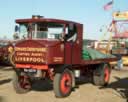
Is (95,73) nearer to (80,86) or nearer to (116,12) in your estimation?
(80,86)

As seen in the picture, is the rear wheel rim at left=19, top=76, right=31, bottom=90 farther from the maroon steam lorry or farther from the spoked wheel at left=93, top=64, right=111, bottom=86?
the spoked wheel at left=93, top=64, right=111, bottom=86

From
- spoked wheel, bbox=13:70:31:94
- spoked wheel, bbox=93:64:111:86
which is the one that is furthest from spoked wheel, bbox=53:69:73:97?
spoked wheel, bbox=93:64:111:86

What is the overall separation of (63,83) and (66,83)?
0.78 feet

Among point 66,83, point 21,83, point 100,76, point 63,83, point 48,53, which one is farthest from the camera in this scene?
point 100,76

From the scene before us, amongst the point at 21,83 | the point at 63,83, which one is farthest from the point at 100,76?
the point at 21,83

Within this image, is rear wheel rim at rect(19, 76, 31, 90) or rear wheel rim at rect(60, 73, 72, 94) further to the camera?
rear wheel rim at rect(19, 76, 31, 90)

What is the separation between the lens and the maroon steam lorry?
13.4 metres

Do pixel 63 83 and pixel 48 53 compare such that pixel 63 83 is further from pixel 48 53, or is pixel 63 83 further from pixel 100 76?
pixel 100 76

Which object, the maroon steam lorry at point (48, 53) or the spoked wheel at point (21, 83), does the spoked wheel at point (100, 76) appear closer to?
the maroon steam lorry at point (48, 53)

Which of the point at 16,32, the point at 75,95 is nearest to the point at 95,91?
the point at 75,95

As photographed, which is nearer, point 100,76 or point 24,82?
point 24,82

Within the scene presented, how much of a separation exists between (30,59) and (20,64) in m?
0.60

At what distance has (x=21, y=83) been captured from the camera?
1505cm

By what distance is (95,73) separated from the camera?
17656 mm
